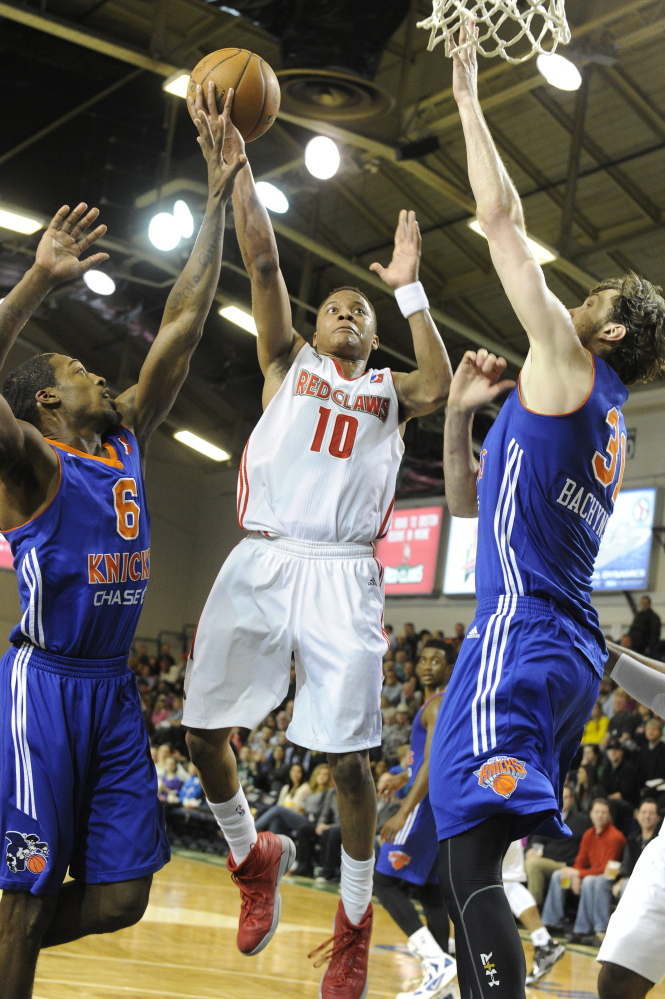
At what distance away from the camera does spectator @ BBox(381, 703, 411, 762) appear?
14.5 meters

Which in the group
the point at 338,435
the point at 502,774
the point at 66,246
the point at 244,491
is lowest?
the point at 502,774

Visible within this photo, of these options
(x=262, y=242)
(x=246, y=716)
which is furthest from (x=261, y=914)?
(x=262, y=242)

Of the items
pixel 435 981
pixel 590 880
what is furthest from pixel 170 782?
pixel 435 981

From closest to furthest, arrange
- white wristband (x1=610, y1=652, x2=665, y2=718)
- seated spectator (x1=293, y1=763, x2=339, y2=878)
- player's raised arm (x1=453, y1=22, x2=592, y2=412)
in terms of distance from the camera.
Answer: player's raised arm (x1=453, y1=22, x2=592, y2=412), white wristband (x1=610, y1=652, x2=665, y2=718), seated spectator (x1=293, y1=763, x2=339, y2=878)

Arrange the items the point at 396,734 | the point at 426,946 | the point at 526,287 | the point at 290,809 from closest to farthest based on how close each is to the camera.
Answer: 1. the point at 526,287
2. the point at 426,946
3. the point at 290,809
4. the point at 396,734

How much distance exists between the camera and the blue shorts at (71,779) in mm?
3461

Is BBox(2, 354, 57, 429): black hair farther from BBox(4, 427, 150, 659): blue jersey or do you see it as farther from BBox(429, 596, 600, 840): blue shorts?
BBox(429, 596, 600, 840): blue shorts

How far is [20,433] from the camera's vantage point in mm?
3512

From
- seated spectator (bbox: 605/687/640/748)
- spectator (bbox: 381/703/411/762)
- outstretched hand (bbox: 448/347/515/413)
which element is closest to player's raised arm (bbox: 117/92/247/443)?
outstretched hand (bbox: 448/347/515/413)

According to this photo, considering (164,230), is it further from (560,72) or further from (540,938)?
(540,938)

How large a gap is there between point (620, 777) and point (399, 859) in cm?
546

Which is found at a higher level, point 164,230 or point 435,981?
point 164,230

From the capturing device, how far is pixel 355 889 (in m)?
4.15

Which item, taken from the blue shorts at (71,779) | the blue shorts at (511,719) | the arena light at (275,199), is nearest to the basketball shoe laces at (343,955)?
the blue shorts at (71,779)
